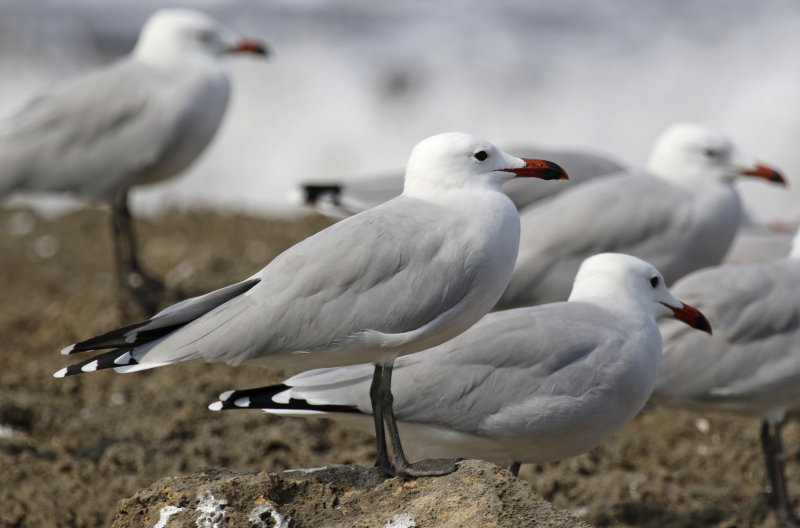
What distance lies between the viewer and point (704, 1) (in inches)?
731

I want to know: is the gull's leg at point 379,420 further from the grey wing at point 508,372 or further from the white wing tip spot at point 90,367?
the white wing tip spot at point 90,367

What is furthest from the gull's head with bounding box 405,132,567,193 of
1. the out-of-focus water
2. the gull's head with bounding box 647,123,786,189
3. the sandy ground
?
the out-of-focus water

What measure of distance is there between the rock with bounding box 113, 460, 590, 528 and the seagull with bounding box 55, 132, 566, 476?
158mm

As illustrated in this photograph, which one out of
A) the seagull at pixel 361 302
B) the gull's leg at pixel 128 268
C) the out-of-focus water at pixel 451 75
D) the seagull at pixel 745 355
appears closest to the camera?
the seagull at pixel 361 302

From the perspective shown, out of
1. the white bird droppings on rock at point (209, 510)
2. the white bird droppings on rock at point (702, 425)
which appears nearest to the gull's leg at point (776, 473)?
the white bird droppings on rock at point (702, 425)

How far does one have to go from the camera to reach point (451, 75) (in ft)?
55.5

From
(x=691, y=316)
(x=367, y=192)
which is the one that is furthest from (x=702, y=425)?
(x=367, y=192)

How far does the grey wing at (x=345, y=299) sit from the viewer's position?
11.0 feet

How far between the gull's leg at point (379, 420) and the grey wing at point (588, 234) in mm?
2251

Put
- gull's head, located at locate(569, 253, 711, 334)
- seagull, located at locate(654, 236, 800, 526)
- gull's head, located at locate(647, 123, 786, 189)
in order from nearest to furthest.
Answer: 1. gull's head, located at locate(569, 253, 711, 334)
2. seagull, located at locate(654, 236, 800, 526)
3. gull's head, located at locate(647, 123, 786, 189)

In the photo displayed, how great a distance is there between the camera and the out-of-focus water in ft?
49.5

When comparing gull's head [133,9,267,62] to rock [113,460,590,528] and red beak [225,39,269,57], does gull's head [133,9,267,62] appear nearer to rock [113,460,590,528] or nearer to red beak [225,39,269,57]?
red beak [225,39,269,57]

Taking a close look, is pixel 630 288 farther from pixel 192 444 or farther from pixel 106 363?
pixel 192 444

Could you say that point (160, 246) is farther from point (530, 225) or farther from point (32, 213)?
point (530, 225)
